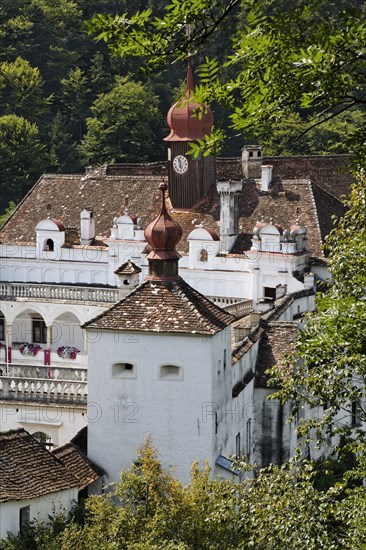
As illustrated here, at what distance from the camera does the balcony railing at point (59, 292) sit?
63.2 meters

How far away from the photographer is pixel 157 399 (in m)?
35.6

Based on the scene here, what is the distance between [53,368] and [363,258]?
49.1 ft

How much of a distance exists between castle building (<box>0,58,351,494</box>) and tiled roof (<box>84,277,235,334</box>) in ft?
0.12

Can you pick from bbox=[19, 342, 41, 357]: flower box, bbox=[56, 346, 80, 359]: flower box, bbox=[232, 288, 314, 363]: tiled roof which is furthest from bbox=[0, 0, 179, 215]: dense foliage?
bbox=[232, 288, 314, 363]: tiled roof

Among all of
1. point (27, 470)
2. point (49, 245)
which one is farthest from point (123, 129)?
point (27, 470)

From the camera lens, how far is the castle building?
35.7 metres

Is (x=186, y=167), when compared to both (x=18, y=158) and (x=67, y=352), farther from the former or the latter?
(x=18, y=158)

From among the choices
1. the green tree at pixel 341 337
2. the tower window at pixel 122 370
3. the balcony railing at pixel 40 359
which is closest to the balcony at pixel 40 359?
the balcony railing at pixel 40 359

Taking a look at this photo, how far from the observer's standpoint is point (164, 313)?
119 feet

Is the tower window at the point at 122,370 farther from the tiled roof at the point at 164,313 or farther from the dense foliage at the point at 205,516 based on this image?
the dense foliage at the point at 205,516

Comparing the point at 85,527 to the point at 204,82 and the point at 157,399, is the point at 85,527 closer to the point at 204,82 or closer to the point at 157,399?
the point at 157,399

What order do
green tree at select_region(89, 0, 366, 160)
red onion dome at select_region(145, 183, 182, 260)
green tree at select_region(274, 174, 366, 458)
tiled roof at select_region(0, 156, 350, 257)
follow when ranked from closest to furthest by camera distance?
green tree at select_region(89, 0, 366, 160)
green tree at select_region(274, 174, 366, 458)
red onion dome at select_region(145, 183, 182, 260)
tiled roof at select_region(0, 156, 350, 257)

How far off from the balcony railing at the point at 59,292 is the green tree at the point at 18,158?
1006 inches

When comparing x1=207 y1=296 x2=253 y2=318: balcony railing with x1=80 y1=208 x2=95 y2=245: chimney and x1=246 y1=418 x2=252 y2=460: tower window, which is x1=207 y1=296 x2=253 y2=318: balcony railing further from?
x1=246 y1=418 x2=252 y2=460: tower window
